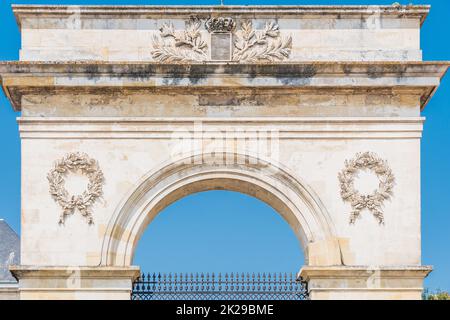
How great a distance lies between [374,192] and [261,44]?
3.12m

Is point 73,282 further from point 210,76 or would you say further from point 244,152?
point 210,76

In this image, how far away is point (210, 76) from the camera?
722 inches

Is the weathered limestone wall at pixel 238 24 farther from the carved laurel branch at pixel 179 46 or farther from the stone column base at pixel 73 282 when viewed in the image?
the stone column base at pixel 73 282

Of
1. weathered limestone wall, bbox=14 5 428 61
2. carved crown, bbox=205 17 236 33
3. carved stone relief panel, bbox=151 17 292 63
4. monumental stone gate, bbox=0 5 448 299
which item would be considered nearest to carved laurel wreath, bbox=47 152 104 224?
monumental stone gate, bbox=0 5 448 299

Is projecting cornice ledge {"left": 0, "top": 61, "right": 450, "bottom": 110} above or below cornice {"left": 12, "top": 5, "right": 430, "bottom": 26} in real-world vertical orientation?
below

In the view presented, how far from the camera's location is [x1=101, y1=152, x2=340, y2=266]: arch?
59.8 feet

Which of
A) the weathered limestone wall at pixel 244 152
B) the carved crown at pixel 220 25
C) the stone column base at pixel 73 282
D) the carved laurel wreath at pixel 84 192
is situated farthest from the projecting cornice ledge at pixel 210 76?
the stone column base at pixel 73 282

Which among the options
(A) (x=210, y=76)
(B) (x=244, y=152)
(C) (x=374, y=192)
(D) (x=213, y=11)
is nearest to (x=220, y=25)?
(D) (x=213, y=11)

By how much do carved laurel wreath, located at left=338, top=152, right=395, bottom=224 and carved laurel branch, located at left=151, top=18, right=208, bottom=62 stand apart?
3060 millimetres

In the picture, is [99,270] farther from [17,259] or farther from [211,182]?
[17,259]

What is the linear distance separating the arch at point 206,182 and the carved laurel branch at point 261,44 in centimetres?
170

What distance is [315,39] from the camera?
1888 centimetres

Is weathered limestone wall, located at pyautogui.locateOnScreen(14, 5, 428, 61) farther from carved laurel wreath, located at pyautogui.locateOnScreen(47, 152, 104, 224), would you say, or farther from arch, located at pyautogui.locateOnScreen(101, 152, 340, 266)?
arch, located at pyautogui.locateOnScreen(101, 152, 340, 266)
